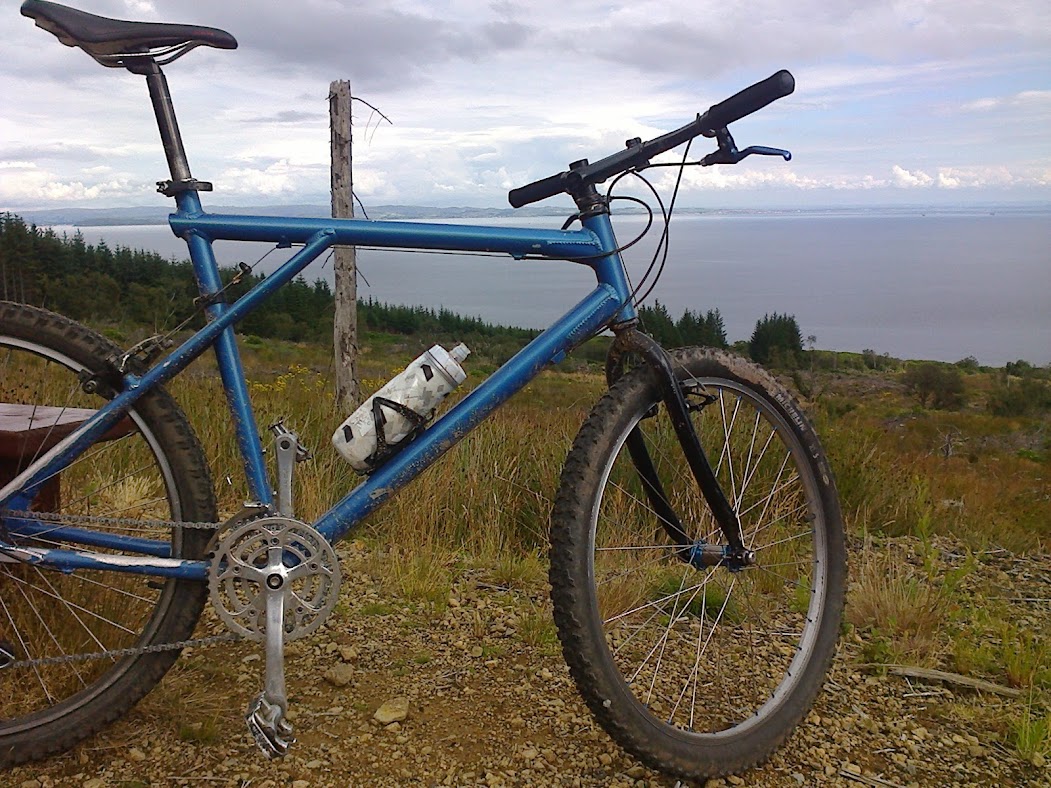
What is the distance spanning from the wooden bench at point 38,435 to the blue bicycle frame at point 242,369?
4.3 inches

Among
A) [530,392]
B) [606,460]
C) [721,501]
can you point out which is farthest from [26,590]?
[530,392]

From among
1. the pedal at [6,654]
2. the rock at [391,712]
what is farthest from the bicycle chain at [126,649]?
the rock at [391,712]

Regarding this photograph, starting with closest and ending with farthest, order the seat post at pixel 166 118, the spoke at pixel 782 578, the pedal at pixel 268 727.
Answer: the pedal at pixel 268 727
the seat post at pixel 166 118
the spoke at pixel 782 578

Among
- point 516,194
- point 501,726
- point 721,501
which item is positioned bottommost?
point 501,726

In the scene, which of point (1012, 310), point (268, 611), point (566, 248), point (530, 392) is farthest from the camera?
point (1012, 310)

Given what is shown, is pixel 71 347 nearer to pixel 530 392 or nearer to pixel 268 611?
pixel 268 611

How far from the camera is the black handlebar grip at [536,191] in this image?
2.12 m

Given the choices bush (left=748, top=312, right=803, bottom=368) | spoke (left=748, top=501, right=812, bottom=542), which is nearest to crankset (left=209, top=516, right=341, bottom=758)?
spoke (left=748, top=501, right=812, bottom=542)

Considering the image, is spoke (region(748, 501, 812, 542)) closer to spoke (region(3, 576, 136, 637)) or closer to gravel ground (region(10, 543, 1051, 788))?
gravel ground (region(10, 543, 1051, 788))

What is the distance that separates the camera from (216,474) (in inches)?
172

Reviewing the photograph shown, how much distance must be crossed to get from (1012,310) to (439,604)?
237ft

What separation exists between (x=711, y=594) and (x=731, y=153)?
1.61 metres

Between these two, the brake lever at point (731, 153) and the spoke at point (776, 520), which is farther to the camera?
the spoke at point (776, 520)

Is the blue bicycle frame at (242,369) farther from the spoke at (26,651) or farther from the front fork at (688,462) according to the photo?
the spoke at (26,651)
